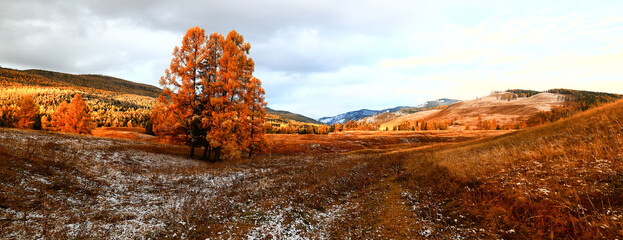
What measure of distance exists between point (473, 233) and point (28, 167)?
2360cm

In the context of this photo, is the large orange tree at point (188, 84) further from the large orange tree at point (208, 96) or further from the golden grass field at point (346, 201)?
the golden grass field at point (346, 201)

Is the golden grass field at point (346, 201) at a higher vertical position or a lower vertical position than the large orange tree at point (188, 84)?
lower

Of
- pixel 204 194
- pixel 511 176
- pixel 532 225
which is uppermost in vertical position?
pixel 511 176

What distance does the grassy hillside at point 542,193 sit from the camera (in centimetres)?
655

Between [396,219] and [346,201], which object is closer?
[396,219]

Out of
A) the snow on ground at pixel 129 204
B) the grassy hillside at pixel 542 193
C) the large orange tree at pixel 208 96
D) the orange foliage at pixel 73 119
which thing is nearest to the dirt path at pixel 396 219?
the grassy hillside at pixel 542 193

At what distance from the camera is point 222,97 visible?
26.1m

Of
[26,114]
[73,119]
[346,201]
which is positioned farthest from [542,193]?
[26,114]

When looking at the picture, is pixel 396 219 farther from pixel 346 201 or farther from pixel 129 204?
pixel 129 204

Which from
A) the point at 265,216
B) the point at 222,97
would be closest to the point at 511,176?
the point at 265,216

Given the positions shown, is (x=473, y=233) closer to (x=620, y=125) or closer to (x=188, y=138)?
(x=620, y=125)

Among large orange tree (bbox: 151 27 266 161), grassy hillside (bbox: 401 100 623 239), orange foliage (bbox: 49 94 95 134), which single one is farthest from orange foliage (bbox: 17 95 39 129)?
grassy hillside (bbox: 401 100 623 239)

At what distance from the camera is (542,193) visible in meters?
8.26

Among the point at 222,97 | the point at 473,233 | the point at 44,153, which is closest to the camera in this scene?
the point at 473,233
